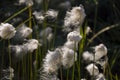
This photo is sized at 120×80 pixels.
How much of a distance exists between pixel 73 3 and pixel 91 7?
212 mm

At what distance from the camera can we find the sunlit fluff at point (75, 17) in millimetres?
1456

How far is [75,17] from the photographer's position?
4.84ft

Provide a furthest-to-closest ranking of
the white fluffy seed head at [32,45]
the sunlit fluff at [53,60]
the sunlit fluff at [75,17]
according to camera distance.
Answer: the white fluffy seed head at [32,45]
the sunlit fluff at [75,17]
the sunlit fluff at [53,60]

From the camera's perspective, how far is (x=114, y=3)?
118 inches

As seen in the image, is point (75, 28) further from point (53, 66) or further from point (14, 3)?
point (14, 3)

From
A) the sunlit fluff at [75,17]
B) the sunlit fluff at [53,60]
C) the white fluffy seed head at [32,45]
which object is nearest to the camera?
the sunlit fluff at [53,60]

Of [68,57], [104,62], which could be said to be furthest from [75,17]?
[104,62]

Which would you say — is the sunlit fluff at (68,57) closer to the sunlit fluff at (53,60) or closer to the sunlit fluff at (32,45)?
the sunlit fluff at (53,60)

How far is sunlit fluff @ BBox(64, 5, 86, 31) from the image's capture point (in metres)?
1.46

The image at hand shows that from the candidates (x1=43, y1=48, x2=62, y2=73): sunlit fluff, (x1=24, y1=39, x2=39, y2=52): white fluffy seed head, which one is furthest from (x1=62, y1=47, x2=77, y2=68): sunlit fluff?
(x1=24, y1=39, x2=39, y2=52): white fluffy seed head

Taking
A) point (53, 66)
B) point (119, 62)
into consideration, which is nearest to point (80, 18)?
point (53, 66)

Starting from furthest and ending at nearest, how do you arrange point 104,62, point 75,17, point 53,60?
point 104,62
point 75,17
point 53,60

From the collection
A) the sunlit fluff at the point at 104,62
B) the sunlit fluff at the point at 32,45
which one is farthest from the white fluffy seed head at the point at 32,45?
the sunlit fluff at the point at 104,62

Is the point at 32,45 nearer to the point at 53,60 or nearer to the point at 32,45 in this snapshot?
the point at 32,45
